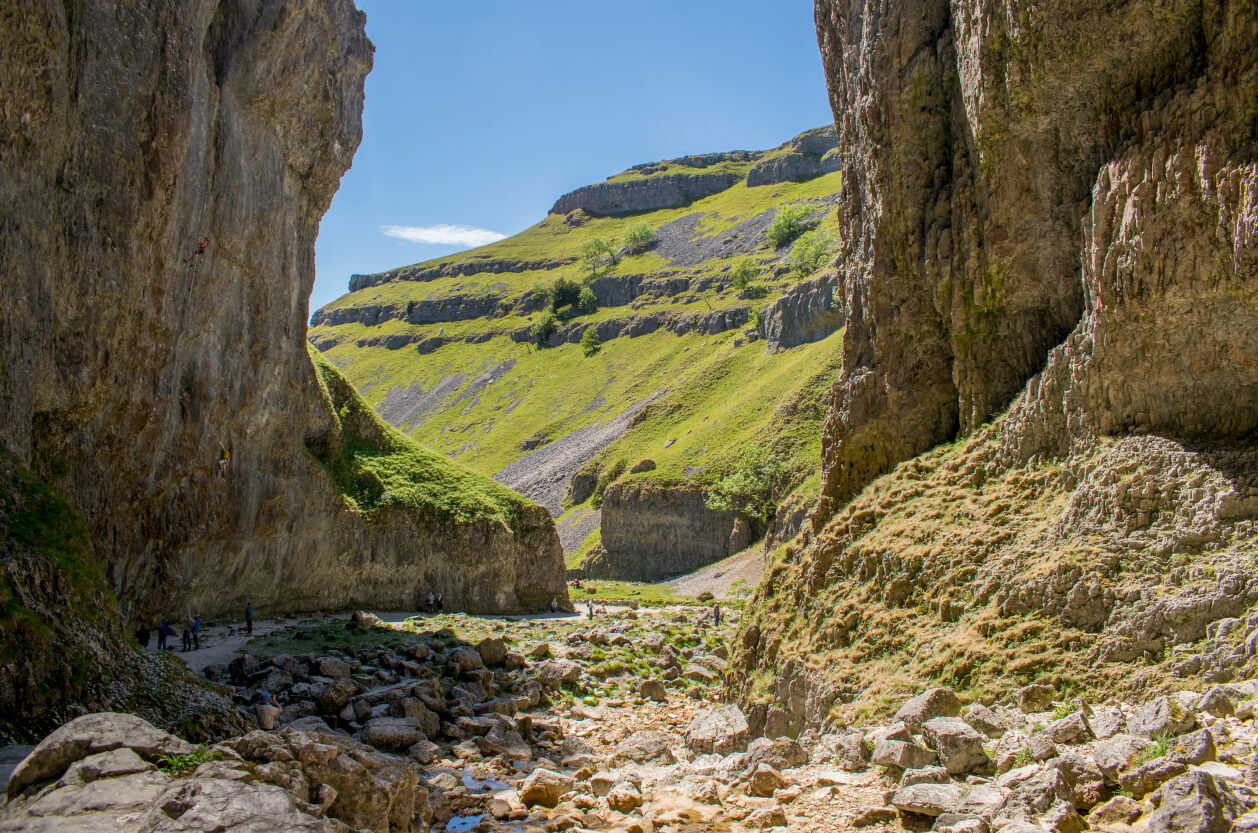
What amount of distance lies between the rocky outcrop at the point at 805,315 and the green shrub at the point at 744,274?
41.6 metres

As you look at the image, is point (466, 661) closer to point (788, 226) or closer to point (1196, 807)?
point (1196, 807)

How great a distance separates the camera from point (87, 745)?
9312 millimetres

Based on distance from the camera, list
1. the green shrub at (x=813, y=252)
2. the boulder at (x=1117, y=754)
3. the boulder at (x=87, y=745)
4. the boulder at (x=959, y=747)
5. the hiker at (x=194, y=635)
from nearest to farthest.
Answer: the boulder at (x=87, y=745) < the boulder at (x=1117, y=754) < the boulder at (x=959, y=747) < the hiker at (x=194, y=635) < the green shrub at (x=813, y=252)

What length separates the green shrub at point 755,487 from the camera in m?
74.6

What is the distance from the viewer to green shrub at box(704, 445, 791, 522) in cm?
7456

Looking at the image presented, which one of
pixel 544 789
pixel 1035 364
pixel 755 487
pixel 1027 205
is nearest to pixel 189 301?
pixel 544 789

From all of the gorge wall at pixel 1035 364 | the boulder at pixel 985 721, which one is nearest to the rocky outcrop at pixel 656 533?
the gorge wall at pixel 1035 364

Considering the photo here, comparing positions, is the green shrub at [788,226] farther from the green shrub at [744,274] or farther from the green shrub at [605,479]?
the green shrub at [605,479]

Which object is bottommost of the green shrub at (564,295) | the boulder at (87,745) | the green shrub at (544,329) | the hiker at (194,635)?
the hiker at (194,635)

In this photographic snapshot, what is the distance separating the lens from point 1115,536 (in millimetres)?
13188

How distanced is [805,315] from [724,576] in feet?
168

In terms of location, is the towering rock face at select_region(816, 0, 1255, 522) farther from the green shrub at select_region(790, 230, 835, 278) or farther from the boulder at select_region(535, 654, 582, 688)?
the green shrub at select_region(790, 230, 835, 278)

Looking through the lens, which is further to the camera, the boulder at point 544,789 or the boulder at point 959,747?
the boulder at point 544,789

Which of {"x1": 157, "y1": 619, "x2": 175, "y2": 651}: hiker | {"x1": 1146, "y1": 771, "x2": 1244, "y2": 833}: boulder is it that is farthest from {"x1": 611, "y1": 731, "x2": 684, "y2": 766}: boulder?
{"x1": 157, "y1": 619, "x2": 175, "y2": 651}: hiker
